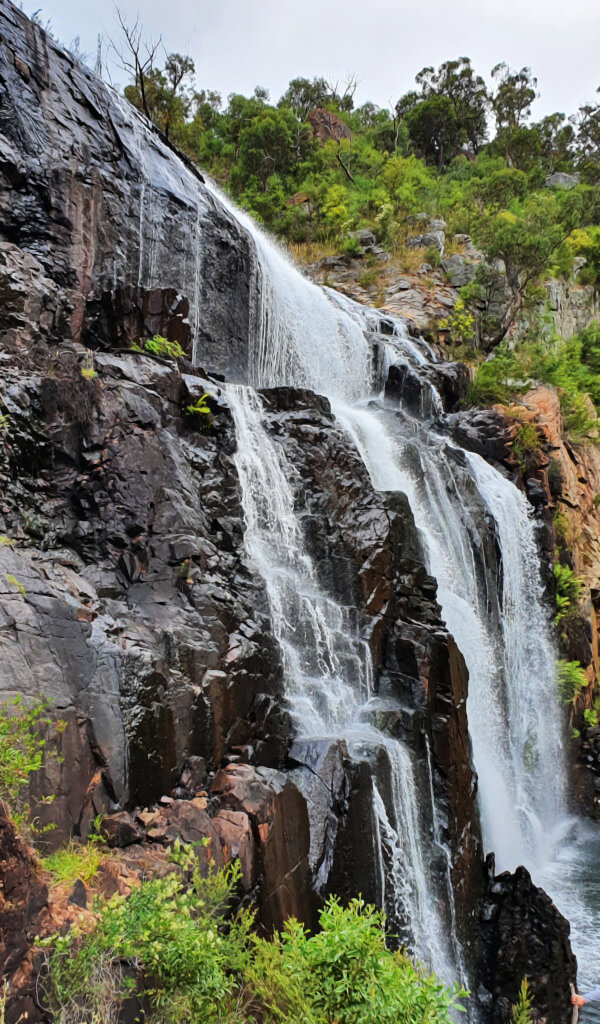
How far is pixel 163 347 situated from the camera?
31.1 feet

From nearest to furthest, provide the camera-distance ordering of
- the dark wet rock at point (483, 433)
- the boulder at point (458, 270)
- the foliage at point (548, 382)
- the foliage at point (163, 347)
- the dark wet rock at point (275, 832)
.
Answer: the dark wet rock at point (275, 832)
the foliage at point (163, 347)
the dark wet rock at point (483, 433)
the foliage at point (548, 382)
the boulder at point (458, 270)

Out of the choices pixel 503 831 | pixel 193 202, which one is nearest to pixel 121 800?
pixel 503 831

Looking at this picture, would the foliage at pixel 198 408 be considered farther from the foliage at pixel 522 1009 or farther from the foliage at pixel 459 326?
the foliage at pixel 459 326

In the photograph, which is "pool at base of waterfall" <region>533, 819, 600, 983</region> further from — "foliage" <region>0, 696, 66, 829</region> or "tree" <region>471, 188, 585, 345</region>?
"tree" <region>471, 188, 585, 345</region>

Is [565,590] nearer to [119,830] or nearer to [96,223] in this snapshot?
[119,830]

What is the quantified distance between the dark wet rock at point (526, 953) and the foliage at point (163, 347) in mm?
9350

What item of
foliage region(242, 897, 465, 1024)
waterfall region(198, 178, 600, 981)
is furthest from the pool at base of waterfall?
foliage region(242, 897, 465, 1024)

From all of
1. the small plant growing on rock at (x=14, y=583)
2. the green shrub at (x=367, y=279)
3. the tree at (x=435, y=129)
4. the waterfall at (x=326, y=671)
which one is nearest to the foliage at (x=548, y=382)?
the green shrub at (x=367, y=279)

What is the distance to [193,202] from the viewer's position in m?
13.4

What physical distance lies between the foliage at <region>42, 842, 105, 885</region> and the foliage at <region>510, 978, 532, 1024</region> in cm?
499

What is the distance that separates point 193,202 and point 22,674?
1192 centimetres

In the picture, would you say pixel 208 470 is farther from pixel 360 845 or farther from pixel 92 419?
pixel 360 845

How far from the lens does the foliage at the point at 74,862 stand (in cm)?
441

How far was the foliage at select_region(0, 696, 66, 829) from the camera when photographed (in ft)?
13.9
